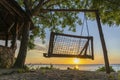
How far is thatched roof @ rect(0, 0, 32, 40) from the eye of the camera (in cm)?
1622

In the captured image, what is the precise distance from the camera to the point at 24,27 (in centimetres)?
1853

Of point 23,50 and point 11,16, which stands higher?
point 11,16

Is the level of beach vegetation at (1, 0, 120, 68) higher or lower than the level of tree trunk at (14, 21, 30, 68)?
higher

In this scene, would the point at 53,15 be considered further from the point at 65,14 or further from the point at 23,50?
the point at 23,50

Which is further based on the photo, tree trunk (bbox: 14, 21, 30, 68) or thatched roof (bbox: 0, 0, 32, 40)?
tree trunk (bbox: 14, 21, 30, 68)

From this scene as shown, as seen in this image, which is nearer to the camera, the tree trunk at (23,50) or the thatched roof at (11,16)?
the thatched roof at (11,16)

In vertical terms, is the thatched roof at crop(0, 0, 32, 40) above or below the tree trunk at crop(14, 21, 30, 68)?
above

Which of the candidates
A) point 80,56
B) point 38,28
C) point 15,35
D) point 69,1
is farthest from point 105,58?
point 38,28

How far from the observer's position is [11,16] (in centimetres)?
1852

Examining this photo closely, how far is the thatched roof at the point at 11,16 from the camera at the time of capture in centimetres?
1622

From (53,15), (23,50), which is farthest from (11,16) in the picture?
(53,15)

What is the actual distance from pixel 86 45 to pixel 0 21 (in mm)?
7817

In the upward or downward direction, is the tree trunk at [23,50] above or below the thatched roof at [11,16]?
below

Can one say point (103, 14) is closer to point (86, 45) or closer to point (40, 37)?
point (86, 45)
